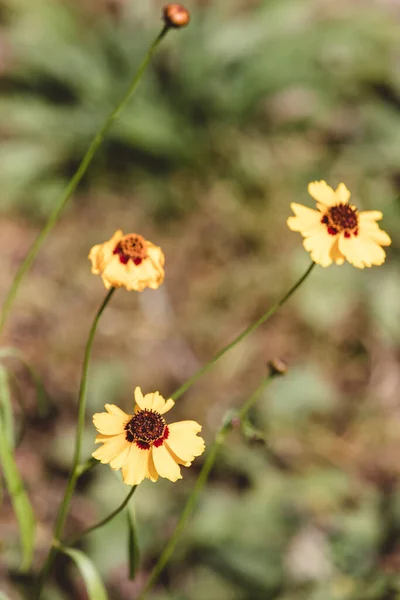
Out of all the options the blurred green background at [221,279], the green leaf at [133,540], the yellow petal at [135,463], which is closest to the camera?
the yellow petal at [135,463]

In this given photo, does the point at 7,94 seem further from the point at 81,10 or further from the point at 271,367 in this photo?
the point at 271,367

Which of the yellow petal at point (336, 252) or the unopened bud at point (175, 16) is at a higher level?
the unopened bud at point (175, 16)

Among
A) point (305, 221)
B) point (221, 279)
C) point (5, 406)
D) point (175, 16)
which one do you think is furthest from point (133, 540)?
point (221, 279)

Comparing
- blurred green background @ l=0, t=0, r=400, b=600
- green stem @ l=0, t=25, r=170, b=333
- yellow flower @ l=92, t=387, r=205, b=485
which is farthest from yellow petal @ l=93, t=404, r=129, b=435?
blurred green background @ l=0, t=0, r=400, b=600

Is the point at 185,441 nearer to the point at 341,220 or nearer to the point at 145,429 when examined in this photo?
the point at 145,429

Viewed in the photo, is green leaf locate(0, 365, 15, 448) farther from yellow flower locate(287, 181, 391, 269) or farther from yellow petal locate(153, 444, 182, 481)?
yellow flower locate(287, 181, 391, 269)

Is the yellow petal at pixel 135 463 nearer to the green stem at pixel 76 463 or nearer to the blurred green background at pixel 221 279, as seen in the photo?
the green stem at pixel 76 463

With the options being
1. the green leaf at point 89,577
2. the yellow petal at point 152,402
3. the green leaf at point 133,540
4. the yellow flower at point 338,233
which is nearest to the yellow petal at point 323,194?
the yellow flower at point 338,233
